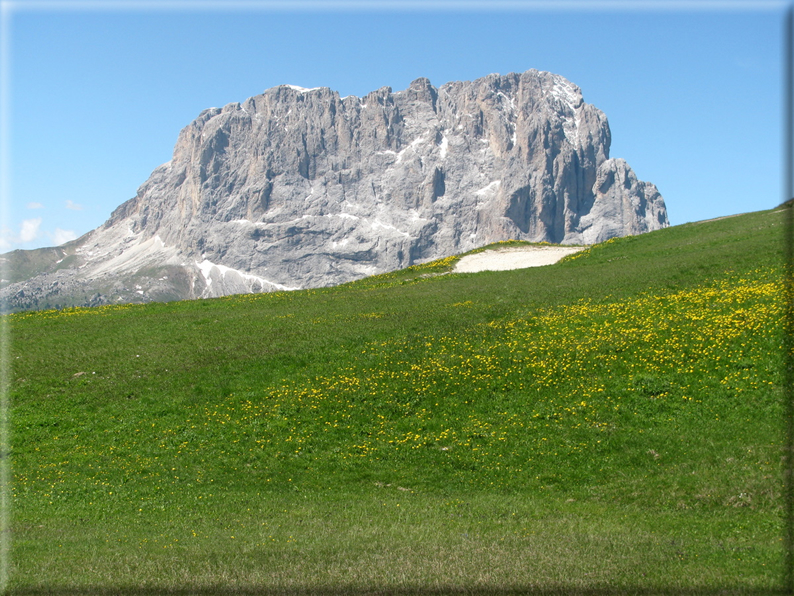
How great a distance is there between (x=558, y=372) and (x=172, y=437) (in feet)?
49.4

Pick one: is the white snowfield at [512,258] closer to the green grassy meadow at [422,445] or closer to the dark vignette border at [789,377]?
the green grassy meadow at [422,445]

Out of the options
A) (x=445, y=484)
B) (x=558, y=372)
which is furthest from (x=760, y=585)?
(x=558, y=372)

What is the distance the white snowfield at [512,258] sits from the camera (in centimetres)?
5397

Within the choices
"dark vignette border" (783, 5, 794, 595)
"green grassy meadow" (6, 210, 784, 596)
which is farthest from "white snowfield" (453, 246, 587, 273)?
"dark vignette border" (783, 5, 794, 595)

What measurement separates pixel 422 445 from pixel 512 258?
37884 millimetres

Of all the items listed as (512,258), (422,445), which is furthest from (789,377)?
(512,258)

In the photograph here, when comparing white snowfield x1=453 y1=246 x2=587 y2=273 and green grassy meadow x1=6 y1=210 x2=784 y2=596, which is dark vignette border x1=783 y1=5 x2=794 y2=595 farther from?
white snowfield x1=453 y1=246 x2=587 y2=273

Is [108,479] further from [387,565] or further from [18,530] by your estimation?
[387,565]

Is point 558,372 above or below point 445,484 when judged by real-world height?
above

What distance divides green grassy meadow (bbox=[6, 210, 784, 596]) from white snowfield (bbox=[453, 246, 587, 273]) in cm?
1471

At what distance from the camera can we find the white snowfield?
5397cm

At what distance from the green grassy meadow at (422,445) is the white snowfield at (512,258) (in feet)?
48.3

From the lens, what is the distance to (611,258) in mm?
49688

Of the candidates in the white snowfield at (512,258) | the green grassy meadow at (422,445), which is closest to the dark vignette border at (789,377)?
the green grassy meadow at (422,445)
